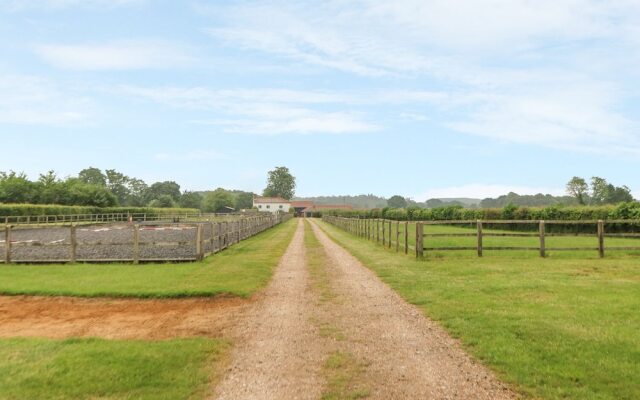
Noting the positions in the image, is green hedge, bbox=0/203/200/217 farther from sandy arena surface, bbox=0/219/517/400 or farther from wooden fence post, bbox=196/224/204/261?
sandy arena surface, bbox=0/219/517/400

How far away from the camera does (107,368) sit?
5.66m

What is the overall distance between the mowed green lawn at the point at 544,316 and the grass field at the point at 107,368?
3550mm

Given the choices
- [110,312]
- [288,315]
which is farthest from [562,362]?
[110,312]

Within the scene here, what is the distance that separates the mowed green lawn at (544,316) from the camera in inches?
208

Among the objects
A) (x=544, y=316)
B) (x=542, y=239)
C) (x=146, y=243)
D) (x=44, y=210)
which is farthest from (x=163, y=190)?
(x=544, y=316)

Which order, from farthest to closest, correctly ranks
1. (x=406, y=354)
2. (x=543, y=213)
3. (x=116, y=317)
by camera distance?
1. (x=543, y=213)
2. (x=116, y=317)
3. (x=406, y=354)

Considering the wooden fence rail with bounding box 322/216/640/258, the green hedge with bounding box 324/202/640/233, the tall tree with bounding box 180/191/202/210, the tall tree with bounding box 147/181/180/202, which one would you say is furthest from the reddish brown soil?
the tall tree with bounding box 180/191/202/210

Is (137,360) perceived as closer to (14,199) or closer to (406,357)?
(406,357)

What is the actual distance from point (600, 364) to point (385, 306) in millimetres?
4232

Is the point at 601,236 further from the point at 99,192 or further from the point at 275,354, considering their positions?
the point at 99,192

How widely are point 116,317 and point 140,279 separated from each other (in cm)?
402

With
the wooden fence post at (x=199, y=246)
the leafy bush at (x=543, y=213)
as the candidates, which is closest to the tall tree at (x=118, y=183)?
the leafy bush at (x=543, y=213)

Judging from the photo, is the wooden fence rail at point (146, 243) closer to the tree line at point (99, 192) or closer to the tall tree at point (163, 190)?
the tree line at point (99, 192)

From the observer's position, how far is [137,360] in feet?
19.5
